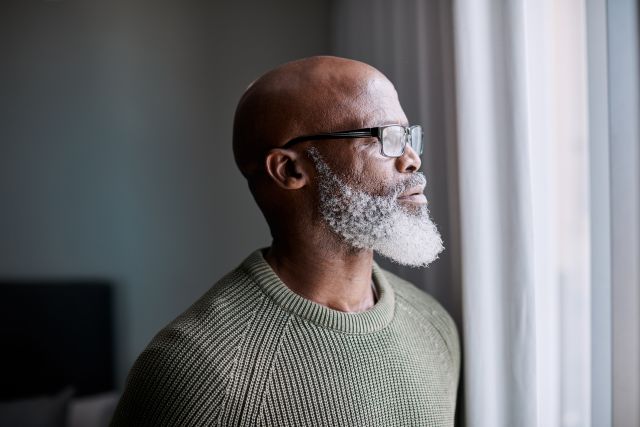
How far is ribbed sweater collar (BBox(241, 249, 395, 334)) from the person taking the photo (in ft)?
3.53

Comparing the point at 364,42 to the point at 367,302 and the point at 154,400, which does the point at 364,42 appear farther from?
the point at 154,400

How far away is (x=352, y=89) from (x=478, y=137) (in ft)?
1.02

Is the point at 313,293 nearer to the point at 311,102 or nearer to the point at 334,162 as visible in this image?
the point at 334,162

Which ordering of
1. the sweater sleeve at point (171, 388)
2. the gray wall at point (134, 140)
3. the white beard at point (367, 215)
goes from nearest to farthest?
the sweater sleeve at point (171, 388) < the white beard at point (367, 215) < the gray wall at point (134, 140)

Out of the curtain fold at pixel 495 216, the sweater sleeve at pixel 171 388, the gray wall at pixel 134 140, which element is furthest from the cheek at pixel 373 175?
the gray wall at pixel 134 140

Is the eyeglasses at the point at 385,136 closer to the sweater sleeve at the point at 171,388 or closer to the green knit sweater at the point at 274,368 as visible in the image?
the green knit sweater at the point at 274,368

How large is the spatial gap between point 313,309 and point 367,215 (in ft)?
0.73

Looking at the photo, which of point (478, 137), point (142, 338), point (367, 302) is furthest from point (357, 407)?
point (142, 338)

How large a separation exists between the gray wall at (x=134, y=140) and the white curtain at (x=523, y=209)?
863 millimetres

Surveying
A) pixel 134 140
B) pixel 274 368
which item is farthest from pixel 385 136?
pixel 134 140

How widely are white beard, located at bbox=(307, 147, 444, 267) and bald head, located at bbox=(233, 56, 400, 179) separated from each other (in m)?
0.07

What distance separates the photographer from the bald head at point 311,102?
108 cm

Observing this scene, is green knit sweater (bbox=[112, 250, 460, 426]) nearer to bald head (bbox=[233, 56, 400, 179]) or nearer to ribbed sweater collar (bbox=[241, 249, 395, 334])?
ribbed sweater collar (bbox=[241, 249, 395, 334])

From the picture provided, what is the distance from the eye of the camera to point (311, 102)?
1.08m
